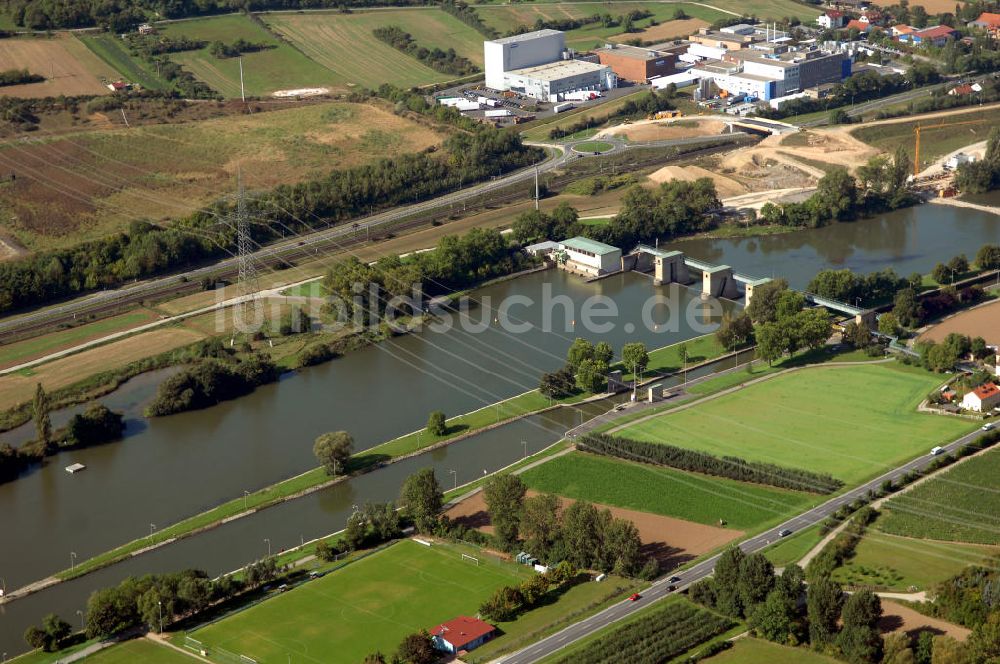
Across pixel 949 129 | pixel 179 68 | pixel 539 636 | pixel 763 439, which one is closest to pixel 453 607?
pixel 539 636

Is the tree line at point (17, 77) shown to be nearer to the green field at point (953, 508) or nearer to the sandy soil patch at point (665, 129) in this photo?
the sandy soil patch at point (665, 129)

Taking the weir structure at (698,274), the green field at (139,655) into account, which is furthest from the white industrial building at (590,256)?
the green field at (139,655)

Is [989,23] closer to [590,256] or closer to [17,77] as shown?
[590,256]

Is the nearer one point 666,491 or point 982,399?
point 666,491

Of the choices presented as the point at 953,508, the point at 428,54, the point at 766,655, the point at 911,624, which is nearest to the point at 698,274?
the point at 953,508

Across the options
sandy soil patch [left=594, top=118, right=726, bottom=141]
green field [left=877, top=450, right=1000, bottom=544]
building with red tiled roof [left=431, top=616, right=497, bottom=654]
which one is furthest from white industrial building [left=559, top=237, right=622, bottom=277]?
building with red tiled roof [left=431, top=616, right=497, bottom=654]
